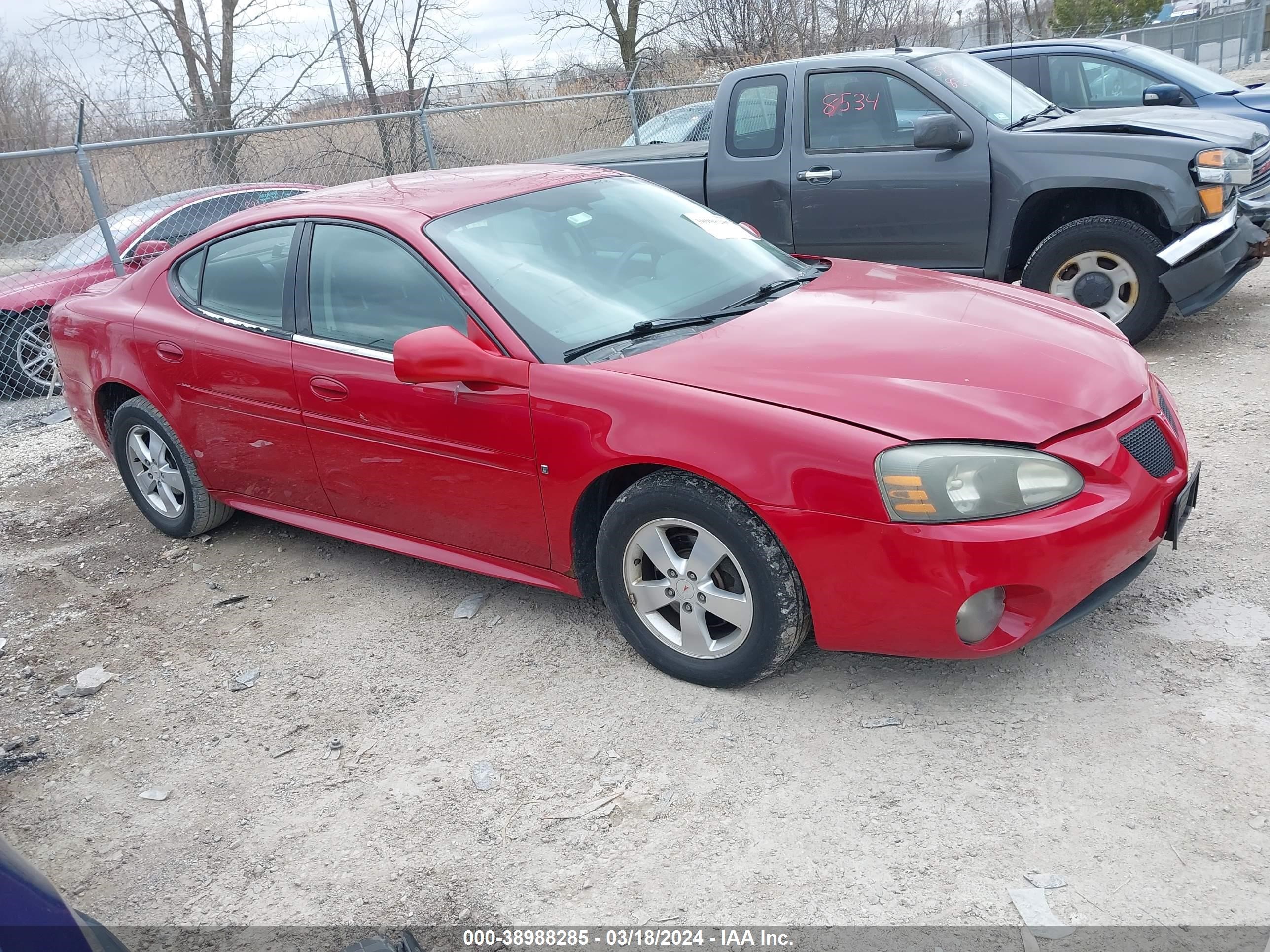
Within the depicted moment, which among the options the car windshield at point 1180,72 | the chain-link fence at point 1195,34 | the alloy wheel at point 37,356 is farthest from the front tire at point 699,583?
the chain-link fence at point 1195,34

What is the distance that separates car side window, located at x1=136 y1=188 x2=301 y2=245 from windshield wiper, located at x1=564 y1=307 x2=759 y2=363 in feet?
22.3

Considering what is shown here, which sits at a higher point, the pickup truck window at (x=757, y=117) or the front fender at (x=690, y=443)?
the pickup truck window at (x=757, y=117)

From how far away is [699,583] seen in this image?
3.21m

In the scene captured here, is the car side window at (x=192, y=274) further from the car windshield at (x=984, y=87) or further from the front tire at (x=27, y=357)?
the front tire at (x=27, y=357)

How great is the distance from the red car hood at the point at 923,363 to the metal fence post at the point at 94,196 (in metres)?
6.34

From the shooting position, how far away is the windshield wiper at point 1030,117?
6.38 meters

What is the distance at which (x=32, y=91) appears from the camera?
50.6 ft

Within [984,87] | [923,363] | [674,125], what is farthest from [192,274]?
[674,125]

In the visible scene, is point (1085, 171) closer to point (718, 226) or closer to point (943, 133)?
point (943, 133)

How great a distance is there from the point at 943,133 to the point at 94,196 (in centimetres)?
640

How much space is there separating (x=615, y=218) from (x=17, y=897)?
3.15m

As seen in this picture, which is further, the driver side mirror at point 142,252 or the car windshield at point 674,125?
the car windshield at point 674,125

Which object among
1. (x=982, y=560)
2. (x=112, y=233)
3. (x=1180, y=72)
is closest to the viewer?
(x=982, y=560)

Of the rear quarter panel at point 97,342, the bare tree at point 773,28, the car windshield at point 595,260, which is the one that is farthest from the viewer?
the bare tree at point 773,28
